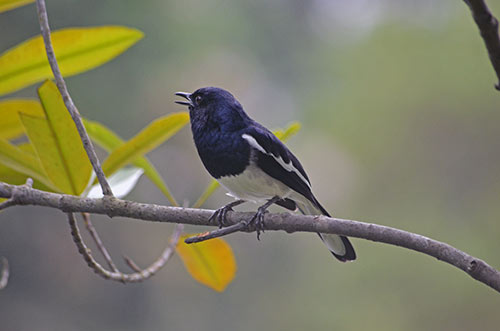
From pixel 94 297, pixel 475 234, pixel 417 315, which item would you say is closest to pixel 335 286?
pixel 417 315

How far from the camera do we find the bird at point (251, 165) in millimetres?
1408

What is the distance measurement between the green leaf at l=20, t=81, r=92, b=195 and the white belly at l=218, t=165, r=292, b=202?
1.19ft

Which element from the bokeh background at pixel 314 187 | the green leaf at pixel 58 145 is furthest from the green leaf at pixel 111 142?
the bokeh background at pixel 314 187

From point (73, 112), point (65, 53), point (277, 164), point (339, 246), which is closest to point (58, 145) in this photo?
point (73, 112)

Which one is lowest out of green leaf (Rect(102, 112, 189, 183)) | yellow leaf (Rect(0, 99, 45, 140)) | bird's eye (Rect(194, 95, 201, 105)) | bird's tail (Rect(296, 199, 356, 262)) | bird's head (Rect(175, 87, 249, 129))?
bird's tail (Rect(296, 199, 356, 262))

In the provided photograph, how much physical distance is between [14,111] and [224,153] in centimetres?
53

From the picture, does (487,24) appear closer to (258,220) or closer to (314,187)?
(258,220)

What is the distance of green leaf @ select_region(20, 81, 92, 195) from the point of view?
3.80 feet

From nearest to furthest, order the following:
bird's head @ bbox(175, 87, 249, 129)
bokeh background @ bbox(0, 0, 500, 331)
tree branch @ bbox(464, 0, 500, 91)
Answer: tree branch @ bbox(464, 0, 500, 91)
bird's head @ bbox(175, 87, 249, 129)
bokeh background @ bbox(0, 0, 500, 331)

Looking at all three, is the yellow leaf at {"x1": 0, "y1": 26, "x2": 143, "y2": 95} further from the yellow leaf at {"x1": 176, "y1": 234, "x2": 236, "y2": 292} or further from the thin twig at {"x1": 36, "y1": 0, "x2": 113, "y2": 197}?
the yellow leaf at {"x1": 176, "y1": 234, "x2": 236, "y2": 292}

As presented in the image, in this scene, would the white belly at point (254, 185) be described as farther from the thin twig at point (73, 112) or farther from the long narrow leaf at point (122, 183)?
the thin twig at point (73, 112)

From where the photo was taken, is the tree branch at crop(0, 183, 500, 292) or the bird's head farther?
the bird's head

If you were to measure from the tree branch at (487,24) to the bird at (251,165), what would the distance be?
Answer: 0.85m

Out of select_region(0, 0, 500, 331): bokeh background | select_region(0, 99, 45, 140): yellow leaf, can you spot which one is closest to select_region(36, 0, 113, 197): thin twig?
select_region(0, 99, 45, 140): yellow leaf
